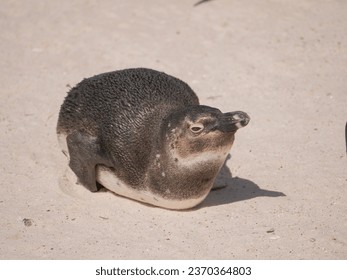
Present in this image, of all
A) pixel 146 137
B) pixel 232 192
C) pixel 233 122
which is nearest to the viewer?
pixel 233 122

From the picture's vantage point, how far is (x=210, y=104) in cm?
784

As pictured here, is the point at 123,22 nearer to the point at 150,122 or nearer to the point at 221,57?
the point at 221,57

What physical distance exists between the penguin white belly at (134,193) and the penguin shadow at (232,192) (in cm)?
34

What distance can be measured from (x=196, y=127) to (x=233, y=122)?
0.94ft

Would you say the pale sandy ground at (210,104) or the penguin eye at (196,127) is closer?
the penguin eye at (196,127)

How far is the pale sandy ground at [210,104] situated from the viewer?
555 cm

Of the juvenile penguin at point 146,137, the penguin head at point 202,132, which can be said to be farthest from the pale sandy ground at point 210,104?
the penguin head at point 202,132

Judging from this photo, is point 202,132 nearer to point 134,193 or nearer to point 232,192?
point 134,193

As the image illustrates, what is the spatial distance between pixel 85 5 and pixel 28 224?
5010 mm

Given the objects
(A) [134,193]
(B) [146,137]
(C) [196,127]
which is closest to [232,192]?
(A) [134,193]

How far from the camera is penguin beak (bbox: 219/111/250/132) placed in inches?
202

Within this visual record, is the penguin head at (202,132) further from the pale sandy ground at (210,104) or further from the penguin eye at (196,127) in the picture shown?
the pale sandy ground at (210,104)

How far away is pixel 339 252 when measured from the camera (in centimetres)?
537

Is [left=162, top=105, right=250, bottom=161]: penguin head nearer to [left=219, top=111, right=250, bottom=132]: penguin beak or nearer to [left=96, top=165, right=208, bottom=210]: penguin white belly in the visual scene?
[left=219, top=111, right=250, bottom=132]: penguin beak
